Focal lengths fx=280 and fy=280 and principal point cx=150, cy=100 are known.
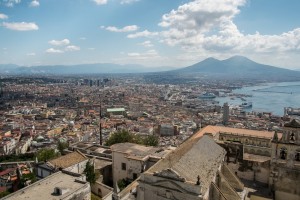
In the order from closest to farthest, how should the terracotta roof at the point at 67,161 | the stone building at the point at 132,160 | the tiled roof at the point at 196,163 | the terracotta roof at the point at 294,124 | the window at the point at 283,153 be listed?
the tiled roof at the point at 196,163, the terracotta roof at the point at 294,124, the window at the point at 283,153, the terracotta roof at the point at 67,161, the stone building at the point at 132,160

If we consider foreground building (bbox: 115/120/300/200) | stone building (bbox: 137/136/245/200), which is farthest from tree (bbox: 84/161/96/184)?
stone building (bbox: 137/136/245/200)

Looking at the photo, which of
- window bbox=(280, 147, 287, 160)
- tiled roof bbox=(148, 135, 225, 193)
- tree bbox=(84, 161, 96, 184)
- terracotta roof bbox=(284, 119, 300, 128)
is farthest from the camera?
tree bbox=(84, 161, 96, 184)

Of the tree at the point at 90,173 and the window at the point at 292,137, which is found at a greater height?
the window at the point at 292,137

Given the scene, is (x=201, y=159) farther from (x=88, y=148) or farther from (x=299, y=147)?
(x=88, y=148)

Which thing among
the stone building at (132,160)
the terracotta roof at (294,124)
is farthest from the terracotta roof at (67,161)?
the terracotta roof at (294,124)

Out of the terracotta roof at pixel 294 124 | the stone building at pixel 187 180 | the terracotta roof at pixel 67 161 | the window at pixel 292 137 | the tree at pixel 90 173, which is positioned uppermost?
the terracotta roof at pixel 294 124

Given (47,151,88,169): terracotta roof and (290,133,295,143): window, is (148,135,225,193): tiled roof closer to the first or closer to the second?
(290,133,295,143): window

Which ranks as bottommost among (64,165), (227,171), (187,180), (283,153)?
(64,165)

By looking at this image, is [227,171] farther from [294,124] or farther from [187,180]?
[187,180]

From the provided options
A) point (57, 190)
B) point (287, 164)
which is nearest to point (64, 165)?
point (57, 190)

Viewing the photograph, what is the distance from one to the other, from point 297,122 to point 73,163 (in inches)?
706

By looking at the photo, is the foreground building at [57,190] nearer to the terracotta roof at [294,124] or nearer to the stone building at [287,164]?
the stone building at [287,164]

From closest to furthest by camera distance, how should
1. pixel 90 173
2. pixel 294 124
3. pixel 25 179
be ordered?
1. pixel 294 124
2. pixel 90 173
3. pixel 25 179

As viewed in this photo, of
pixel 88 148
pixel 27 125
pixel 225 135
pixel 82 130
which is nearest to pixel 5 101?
pixel 27 125
